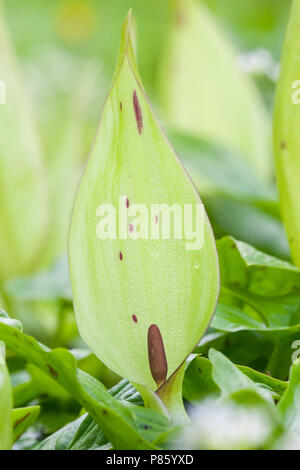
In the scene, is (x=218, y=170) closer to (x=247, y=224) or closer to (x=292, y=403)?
(x=247, y=224)

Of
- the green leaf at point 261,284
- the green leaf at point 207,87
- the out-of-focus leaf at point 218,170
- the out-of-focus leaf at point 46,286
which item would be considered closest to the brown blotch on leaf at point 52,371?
the green leaf at point 261,284

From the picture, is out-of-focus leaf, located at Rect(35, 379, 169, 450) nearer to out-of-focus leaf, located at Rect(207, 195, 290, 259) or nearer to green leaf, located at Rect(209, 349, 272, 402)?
green leaf, located at Rect(209, 349, 272, 402)

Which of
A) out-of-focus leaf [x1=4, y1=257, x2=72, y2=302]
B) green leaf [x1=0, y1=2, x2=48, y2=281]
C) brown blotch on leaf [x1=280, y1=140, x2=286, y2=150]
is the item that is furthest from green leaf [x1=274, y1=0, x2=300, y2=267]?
green leaf [x1=0, y1=2, x2=48, y2=281]

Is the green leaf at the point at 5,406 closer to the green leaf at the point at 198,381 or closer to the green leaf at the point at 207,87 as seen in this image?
the green leaf at the point at 198,381

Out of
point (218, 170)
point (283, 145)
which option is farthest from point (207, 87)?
point (283, 145)

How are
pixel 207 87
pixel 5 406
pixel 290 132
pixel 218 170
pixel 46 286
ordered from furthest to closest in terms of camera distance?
pixel 207 87, pixel 218 170, pixel 46 286, pixel 290 132, pixel 5 406
